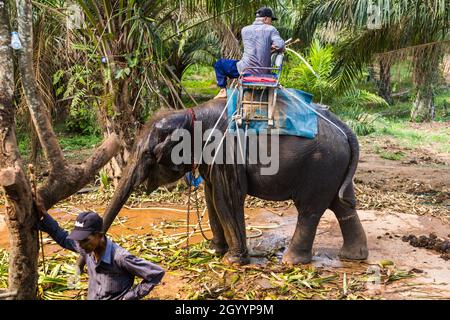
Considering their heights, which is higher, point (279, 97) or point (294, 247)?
point (279, 97)

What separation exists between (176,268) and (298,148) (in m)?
1.76

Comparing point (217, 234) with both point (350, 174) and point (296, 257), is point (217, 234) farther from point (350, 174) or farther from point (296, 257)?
point (350, 174)

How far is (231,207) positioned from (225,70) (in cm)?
159

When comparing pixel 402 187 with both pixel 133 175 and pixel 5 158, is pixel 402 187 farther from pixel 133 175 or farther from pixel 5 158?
pixel 5 158

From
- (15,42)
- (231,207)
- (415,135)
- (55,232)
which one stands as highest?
(15,42)

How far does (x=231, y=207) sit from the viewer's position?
5512mm

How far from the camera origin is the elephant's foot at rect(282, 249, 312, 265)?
219 inches

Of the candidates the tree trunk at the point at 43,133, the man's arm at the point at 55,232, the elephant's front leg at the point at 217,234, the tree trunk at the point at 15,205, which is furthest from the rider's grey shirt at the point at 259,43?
the man's arm at the point at 55,232

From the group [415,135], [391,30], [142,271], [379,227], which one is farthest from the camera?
[415,135]

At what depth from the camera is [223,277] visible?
17.2 feet

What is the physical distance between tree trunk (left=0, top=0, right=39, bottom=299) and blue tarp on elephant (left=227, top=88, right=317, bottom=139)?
2.37 m

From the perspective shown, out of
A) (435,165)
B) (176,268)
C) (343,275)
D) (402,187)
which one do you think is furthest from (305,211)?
(435,165)

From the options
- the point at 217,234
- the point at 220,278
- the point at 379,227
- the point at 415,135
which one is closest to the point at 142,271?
the point at 220,278

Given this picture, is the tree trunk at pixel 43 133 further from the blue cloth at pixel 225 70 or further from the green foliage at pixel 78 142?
the green foliage at pixel 78 142
